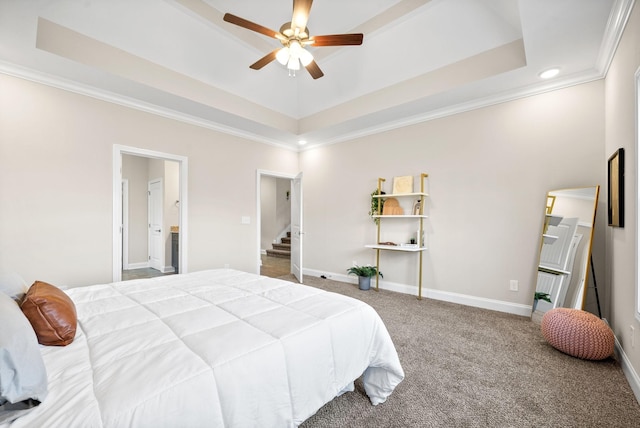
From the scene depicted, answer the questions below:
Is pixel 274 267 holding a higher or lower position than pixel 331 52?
lower

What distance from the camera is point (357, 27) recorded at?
3.41 metres

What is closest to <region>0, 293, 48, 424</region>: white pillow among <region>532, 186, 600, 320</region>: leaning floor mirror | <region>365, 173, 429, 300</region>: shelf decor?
<region>365, 173, 429, 300</region>: shelf decor

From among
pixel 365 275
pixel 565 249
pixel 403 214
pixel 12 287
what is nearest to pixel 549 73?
pixel 565 249

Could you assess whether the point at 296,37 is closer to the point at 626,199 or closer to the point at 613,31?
the point at 613,31

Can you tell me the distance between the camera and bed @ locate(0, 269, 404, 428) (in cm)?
90

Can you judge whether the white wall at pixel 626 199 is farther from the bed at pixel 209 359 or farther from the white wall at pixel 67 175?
the white wall at pixel 67 175

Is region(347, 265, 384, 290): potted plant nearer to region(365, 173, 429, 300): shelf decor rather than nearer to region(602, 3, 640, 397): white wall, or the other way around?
region(365, 173, 429, 300): shelf decor

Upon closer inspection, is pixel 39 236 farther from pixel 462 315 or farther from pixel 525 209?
pixel 525 209

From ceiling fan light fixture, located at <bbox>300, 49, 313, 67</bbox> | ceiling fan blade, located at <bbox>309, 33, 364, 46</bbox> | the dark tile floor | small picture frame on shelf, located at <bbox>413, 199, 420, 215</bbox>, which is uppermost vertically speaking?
ceiling fan blade, located at <bbox>309, 33, 364, 46</bbox>

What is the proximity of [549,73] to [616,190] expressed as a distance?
1503 mm

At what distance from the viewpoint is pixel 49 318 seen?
4.00 feet

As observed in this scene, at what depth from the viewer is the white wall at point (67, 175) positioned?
289cm

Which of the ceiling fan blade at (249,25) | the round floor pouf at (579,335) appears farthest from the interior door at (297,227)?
the round floor pouf at (579,335)

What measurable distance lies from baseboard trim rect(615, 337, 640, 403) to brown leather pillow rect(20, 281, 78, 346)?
3.30 m
